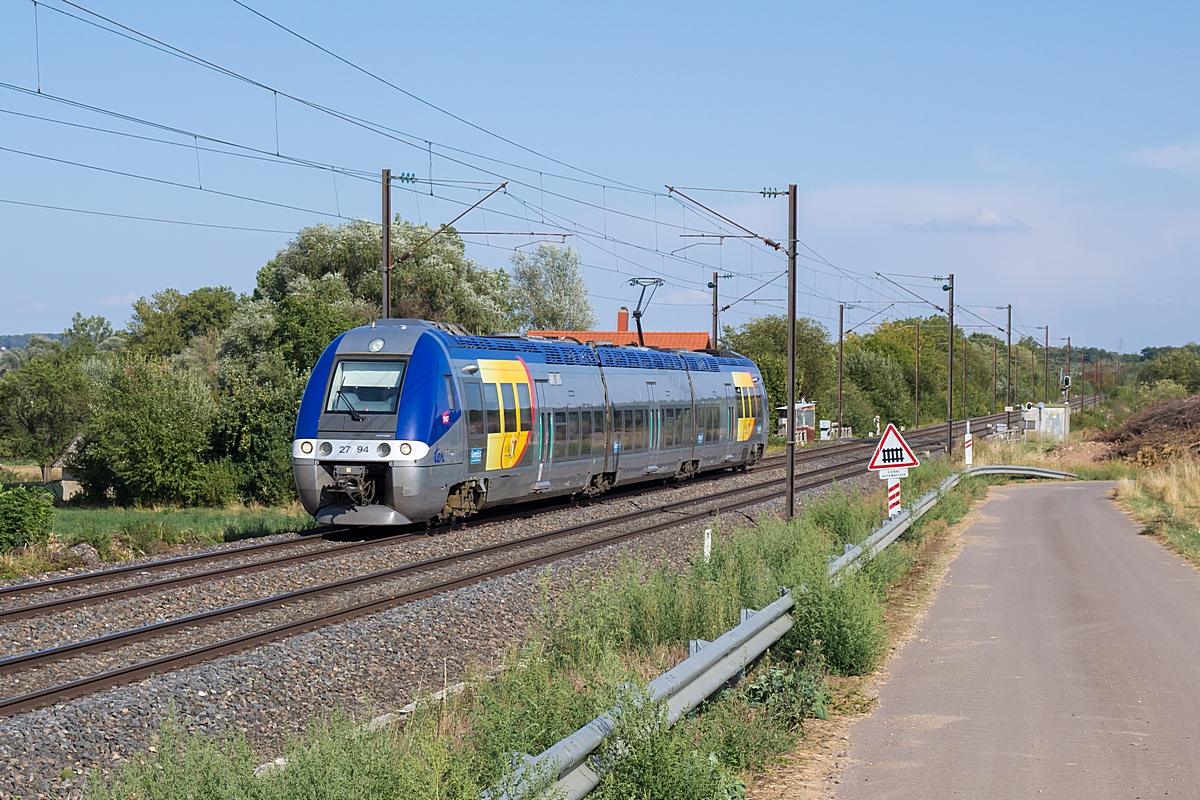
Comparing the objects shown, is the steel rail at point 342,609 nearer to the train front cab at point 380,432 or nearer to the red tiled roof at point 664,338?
the train front cab at point 380,432

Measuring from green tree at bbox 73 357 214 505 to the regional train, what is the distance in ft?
61.7

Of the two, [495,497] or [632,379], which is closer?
[495,497]

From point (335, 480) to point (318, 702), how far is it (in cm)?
979

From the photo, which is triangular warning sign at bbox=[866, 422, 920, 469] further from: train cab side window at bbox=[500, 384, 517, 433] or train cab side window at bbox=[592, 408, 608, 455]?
train cab side window at bbox=[592, 408, 608, 455]

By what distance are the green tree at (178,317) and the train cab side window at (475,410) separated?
121301 millimetres

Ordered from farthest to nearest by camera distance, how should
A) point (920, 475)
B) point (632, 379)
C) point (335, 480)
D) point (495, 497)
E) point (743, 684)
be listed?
point (920, 475), point (632, 379), point (495, 497), point (335, 480), point (743, 684)

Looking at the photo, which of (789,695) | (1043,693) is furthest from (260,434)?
(1043,693)

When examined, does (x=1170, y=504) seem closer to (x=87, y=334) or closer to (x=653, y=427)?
(x=653, y=427)

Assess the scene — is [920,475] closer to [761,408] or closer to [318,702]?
[761,408]

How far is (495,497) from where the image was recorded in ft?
73.5

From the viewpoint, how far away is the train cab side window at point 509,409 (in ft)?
72.9

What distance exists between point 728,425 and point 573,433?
12085 mm

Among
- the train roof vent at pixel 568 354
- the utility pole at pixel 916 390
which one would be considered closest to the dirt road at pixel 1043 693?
the train roof vent at pixel 568 354

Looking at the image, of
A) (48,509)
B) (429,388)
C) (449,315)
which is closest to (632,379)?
(429,388)
